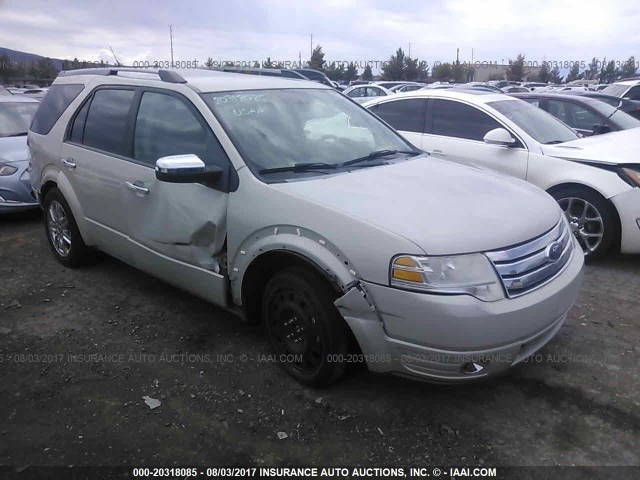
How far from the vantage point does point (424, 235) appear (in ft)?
8.38

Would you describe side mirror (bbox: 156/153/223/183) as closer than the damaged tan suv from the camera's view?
No

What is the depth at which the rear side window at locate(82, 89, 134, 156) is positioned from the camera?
3.99m

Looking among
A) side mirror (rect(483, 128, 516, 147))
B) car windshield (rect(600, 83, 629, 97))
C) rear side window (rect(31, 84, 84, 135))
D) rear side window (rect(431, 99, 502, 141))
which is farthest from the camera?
car windshield (rect(600, 83, 629, 97))

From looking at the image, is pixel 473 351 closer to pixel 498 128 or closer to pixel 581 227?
pixel 581 227

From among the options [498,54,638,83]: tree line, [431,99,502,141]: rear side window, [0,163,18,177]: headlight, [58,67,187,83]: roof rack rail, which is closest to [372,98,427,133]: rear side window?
[431,99,502,141]: rear side window

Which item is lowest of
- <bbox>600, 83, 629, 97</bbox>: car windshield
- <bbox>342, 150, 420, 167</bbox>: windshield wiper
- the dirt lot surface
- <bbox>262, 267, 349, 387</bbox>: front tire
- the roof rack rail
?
the dirt lot surface

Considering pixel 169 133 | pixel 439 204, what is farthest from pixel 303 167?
pixel 169 133

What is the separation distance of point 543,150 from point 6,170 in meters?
6.07

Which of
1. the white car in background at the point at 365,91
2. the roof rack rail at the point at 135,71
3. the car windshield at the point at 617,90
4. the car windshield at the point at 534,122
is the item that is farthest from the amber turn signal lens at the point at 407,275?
the white car in background at the point at 365,91

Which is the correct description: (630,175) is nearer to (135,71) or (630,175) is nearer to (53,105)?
(135,71)

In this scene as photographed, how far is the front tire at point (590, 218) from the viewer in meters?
4.89

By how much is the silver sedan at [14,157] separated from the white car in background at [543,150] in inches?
173

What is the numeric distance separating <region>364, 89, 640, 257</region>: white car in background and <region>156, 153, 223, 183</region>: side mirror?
1.83 metres

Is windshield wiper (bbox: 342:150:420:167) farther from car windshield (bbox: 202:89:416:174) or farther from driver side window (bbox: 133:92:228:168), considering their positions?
driver side window (bbox: 133:92:228:168)
